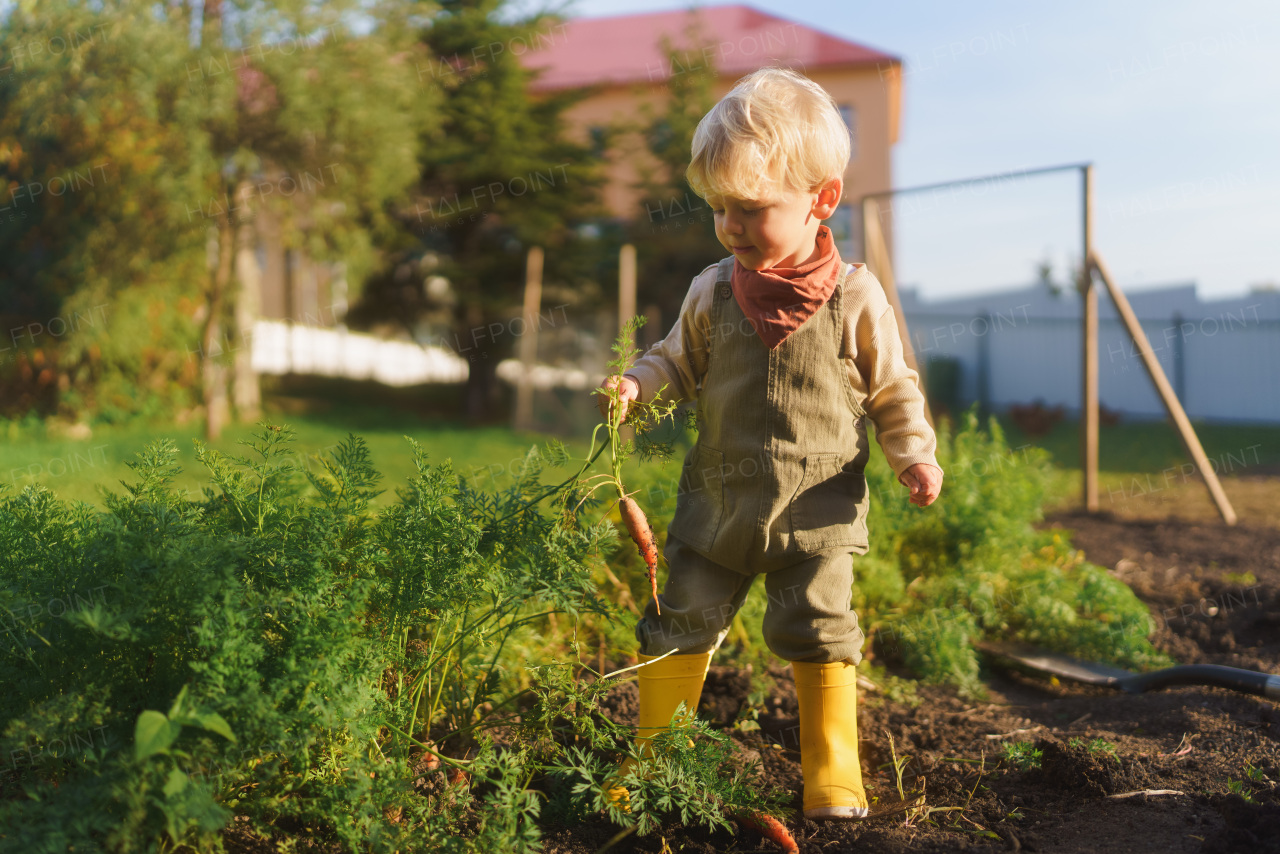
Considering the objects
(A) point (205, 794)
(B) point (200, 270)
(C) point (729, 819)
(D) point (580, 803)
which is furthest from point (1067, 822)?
(B) point (200, 270)

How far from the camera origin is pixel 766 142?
179cm

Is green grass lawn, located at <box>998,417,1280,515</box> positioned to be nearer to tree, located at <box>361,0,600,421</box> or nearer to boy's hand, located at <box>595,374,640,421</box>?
boy's hand, located at <box>595,374,640,421</box>

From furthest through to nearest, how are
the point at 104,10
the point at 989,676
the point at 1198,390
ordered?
the point at 1198,390 → the point at 104,10 → the point at 989,676

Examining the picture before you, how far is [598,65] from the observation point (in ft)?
74.1

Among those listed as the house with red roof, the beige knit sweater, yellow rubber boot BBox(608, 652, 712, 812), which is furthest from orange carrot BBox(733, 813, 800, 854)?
the house with red roof

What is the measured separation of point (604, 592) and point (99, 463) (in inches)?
206

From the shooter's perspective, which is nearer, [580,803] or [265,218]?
[580,803]

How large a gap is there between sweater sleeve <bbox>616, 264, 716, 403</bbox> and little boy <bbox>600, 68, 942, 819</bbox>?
43 mm

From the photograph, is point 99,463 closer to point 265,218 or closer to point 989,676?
point 265,218

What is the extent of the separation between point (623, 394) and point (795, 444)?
1.28 ft

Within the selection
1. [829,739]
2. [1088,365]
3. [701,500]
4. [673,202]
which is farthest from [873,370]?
[673,202]

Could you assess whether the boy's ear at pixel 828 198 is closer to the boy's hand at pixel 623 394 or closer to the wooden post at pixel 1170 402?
the boy's hand at pixel 623 394

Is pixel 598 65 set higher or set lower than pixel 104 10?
higher

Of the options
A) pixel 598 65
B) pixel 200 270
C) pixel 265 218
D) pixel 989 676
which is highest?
pixel 598 65
